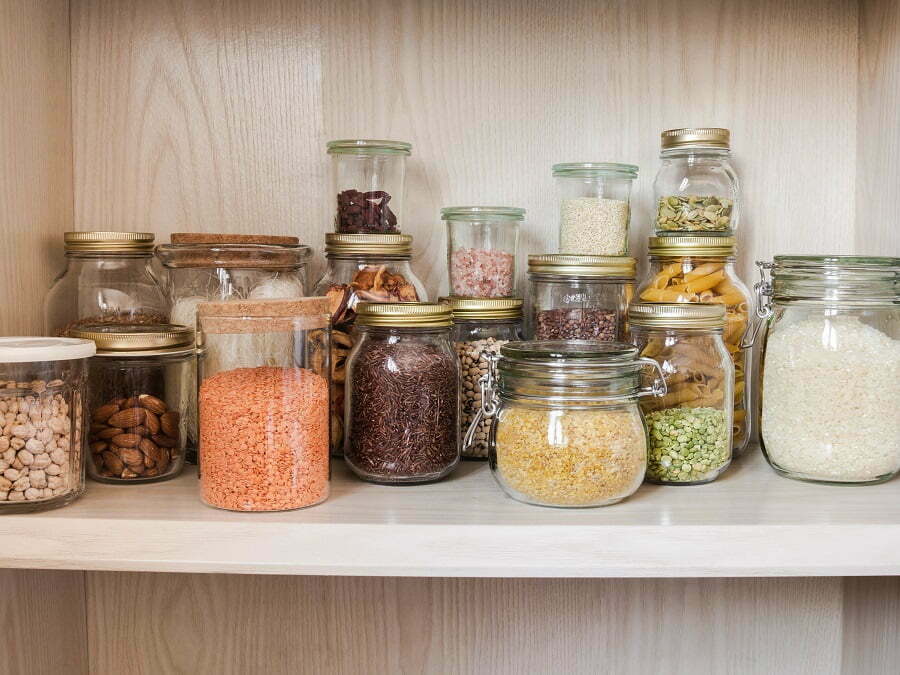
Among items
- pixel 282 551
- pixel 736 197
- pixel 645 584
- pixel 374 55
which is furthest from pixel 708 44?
pixel 282 551

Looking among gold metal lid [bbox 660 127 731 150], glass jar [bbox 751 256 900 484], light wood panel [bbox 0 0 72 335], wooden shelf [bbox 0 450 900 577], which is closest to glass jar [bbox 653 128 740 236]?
gold metal lid [bbox 660 127 731 150]

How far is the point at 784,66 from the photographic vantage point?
1093mm

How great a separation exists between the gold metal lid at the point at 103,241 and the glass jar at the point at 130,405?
117mm

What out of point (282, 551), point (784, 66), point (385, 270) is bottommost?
point (282, 551)

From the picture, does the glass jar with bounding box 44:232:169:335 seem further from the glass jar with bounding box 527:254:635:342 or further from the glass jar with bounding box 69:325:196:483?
the glass jar with bounding box 527:254:635:342

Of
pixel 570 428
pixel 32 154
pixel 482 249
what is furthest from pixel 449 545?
pixel 32 154

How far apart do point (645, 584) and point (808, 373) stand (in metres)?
0.39

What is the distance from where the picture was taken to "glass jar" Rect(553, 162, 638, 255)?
995 millimetres

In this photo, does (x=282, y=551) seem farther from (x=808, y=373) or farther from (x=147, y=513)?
(x=808, y=373)

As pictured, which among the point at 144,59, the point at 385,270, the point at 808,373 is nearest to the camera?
the point at 808,373

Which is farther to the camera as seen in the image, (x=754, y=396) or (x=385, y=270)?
(x=754, y=396)

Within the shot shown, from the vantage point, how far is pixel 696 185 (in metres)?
1.01

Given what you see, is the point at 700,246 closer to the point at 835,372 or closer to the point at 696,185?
the point at 696,185

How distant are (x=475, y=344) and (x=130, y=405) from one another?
1.16ft
